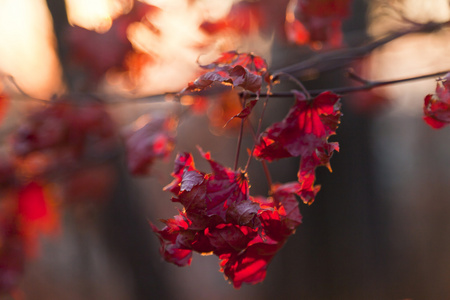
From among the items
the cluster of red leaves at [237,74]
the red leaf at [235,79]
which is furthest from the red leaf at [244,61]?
the red leaf at [235,79]

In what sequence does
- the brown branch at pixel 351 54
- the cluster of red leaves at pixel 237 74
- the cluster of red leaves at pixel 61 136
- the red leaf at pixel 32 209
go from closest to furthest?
the cluster of red leaves at pixel 237 74
the brown branch at pixel 351 54
the cluster of red leaves at pixel 61 136
the red leaf at pixel 32 209

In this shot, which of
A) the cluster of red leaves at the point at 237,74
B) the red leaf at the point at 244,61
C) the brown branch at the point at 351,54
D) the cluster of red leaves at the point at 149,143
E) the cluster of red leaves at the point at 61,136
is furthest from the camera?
the cluster of red leaves at the point at 61,136

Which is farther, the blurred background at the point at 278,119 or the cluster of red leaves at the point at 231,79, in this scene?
the blurred background at the point at 278,119

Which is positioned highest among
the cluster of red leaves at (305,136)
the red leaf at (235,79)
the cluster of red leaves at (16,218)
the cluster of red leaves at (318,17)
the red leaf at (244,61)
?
the cluster of red leaves at (318,17)

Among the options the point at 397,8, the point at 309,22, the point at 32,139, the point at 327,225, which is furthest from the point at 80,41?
the point at 327,225

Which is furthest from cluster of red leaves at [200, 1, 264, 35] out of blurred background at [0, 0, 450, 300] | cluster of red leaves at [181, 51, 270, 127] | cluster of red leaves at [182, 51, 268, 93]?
cluster of red leaves at [182, 51, 268, 93]

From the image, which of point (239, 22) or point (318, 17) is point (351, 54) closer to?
point (318, 17)

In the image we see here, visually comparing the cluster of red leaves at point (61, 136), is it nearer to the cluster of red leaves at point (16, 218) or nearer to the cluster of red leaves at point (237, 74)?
the cluster of red leaves at point (16, 218)

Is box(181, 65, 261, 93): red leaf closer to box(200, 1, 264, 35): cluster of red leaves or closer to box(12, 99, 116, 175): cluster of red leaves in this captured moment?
box(12, 99, 116, 175): cluster of red leaves
